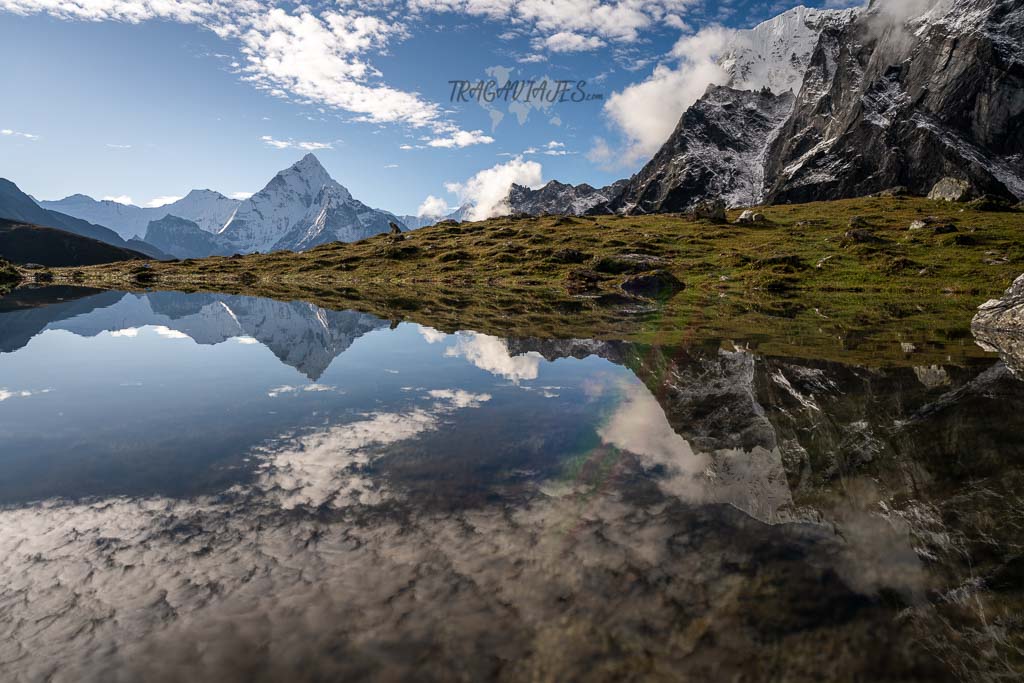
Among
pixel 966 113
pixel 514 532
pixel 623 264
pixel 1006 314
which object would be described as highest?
pixel 966 113

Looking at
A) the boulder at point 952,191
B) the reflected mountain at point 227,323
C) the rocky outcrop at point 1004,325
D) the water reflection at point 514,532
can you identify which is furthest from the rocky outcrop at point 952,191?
the reflected mountain at point 227,323

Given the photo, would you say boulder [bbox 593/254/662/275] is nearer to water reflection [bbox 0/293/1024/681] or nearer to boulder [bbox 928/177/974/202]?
water reflection [bbox 0/293/1024/681]

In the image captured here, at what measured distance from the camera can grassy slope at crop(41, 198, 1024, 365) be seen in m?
30.4

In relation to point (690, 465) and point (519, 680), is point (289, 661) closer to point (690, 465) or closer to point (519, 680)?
point (519, 680)

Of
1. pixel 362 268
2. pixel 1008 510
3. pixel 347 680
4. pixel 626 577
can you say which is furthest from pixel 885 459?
pixel 362 268

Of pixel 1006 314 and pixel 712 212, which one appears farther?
pixel 712 212

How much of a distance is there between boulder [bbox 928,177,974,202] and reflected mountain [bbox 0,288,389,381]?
136 metres

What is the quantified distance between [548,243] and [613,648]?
93.1m

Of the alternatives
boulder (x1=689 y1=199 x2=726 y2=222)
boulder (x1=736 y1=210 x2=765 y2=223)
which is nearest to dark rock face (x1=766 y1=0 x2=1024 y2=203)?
boulder (x1=736 y1=210 x2=765 y2=223)

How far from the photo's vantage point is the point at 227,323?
37.2 m

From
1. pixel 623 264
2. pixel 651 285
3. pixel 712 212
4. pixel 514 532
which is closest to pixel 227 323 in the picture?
pixel 514 532

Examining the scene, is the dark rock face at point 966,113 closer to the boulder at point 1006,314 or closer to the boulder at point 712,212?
the boulder at point 712,212

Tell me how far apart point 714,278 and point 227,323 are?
5549cm

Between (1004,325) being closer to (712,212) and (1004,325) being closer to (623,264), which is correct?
(623,264)
